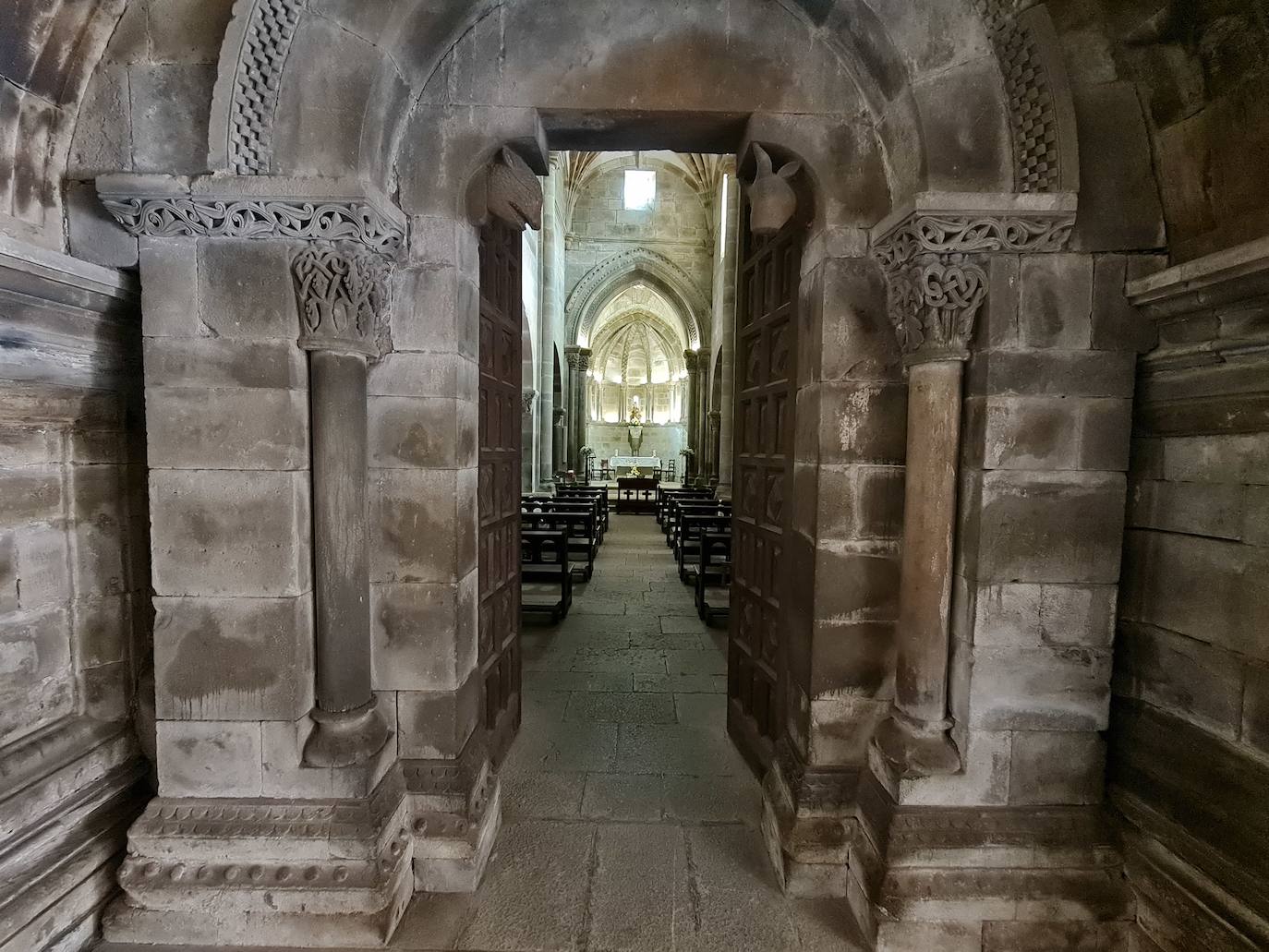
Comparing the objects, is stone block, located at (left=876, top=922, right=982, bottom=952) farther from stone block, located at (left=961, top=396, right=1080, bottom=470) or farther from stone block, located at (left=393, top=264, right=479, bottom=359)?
stone block, located at (left=393, top=264, right=479, bottom=359)

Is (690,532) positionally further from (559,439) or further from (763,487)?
(559,439)

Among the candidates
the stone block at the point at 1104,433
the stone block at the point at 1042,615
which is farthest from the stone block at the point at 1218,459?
the stone block at the point at 1042,615

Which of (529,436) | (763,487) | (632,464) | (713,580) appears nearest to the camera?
→ (763,487)

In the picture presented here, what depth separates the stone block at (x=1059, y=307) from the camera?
1.80 metres

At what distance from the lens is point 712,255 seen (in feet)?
52.8

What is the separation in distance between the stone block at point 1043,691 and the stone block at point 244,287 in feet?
9.25

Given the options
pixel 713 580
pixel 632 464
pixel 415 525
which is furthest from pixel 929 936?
pixel 632 464

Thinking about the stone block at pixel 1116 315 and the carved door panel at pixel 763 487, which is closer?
the stone block at pixel 1116 315

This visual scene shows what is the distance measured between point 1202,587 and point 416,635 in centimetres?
281

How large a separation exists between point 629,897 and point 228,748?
158 cm

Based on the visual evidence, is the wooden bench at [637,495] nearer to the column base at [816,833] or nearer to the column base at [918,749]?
the column base at [816,833]

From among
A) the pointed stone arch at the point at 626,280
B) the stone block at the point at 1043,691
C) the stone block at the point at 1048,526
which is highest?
the pointed stone arch at the point at 626,280

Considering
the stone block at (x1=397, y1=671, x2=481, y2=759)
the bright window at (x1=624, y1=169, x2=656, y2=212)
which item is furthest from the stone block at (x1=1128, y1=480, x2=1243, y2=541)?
the bright window at (x1=624, y1=169, x2=656, y2=212)

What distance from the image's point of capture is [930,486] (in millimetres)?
1875
